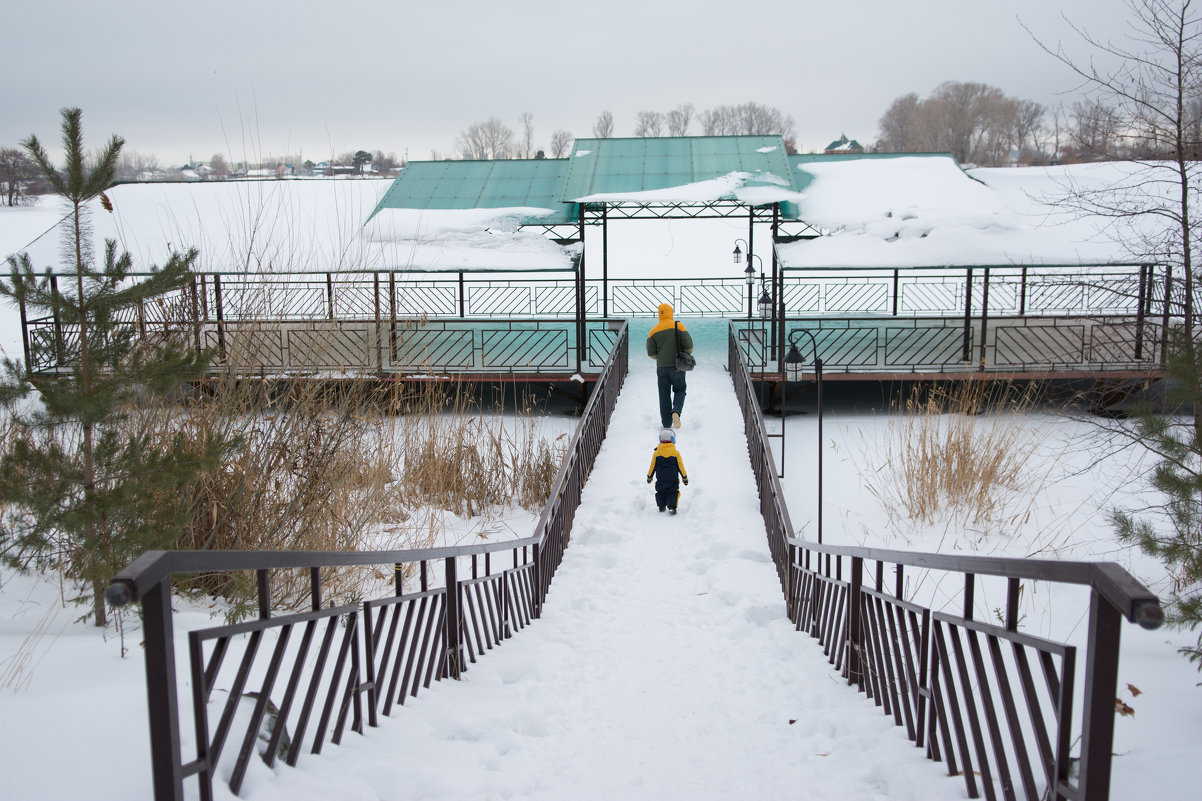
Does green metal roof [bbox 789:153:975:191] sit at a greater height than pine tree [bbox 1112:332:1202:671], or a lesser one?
greater

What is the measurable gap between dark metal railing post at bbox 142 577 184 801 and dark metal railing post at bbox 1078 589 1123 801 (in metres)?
2.07

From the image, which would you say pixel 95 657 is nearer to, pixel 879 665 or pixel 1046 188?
pixel 879 665

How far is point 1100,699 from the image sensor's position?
1880 millimetres

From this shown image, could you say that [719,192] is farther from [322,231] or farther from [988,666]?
[988,666]

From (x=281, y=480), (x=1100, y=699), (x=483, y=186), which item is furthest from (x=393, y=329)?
(x=483, y=186)

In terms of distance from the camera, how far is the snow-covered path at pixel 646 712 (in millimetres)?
3170

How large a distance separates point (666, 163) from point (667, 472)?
9984mm

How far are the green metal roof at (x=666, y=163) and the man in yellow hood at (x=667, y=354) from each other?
16.5ft

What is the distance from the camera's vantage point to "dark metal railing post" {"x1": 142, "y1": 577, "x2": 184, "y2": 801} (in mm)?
1854

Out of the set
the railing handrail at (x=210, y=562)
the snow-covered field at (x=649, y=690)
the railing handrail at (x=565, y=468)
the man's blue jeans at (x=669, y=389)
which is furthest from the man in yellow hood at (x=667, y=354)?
the railing handrail at (x=210, y=562)

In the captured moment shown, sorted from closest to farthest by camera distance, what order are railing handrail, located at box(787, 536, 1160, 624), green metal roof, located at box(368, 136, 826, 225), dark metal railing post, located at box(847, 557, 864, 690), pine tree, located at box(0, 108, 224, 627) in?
railing handrail, located at box(787, 536, 1160, 624) → pine tree, located at box(0, 108, 224, 627) → dark metal railing post, located at box(847, 557, 864, 690) → green metal roof, located at box(368, 136, 826, 225)

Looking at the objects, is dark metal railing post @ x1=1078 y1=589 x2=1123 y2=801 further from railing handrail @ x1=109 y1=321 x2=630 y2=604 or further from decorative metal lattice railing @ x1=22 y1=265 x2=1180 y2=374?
decorative metal lattice railing @ x1=22 y1=265 x2=1180 y2=374

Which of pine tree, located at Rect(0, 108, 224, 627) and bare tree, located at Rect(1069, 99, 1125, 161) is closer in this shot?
pine tree, located at Rect(0, 108, 224, 627)

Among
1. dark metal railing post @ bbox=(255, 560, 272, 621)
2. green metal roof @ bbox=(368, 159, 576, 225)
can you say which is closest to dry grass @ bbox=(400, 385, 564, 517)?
dark metal railing post @ bbox=(255, 560, 272, 621)
